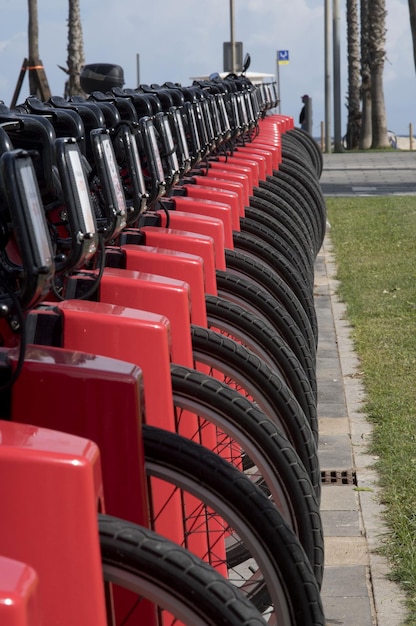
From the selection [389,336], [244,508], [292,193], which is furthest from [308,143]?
[244,508]

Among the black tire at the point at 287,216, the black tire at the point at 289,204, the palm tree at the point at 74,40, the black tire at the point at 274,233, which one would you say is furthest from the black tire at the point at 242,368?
the palm tree at the point at 74,40

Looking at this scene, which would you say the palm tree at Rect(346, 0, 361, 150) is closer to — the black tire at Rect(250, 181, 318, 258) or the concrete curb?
the black tire at Rect(250, 181, 318, 258)

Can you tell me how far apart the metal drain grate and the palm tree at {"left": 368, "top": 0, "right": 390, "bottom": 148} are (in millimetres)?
28413

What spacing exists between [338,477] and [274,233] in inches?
46.6

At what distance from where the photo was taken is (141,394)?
108 inches

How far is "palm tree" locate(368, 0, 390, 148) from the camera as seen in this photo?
108 ft

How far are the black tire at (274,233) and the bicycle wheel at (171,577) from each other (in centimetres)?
359

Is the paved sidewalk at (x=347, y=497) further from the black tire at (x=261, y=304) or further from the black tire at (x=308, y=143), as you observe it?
the black tire at (x=308, y=143)

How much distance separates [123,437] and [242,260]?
2.34 metres

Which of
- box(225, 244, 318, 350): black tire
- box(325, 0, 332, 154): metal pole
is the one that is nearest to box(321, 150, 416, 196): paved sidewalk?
box(325, 0, 332, 154): metal pole

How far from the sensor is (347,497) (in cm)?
523

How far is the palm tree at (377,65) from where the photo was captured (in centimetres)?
3303

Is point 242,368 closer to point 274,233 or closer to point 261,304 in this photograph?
point 261,304

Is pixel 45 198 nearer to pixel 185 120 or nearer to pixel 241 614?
pixel 241 614
